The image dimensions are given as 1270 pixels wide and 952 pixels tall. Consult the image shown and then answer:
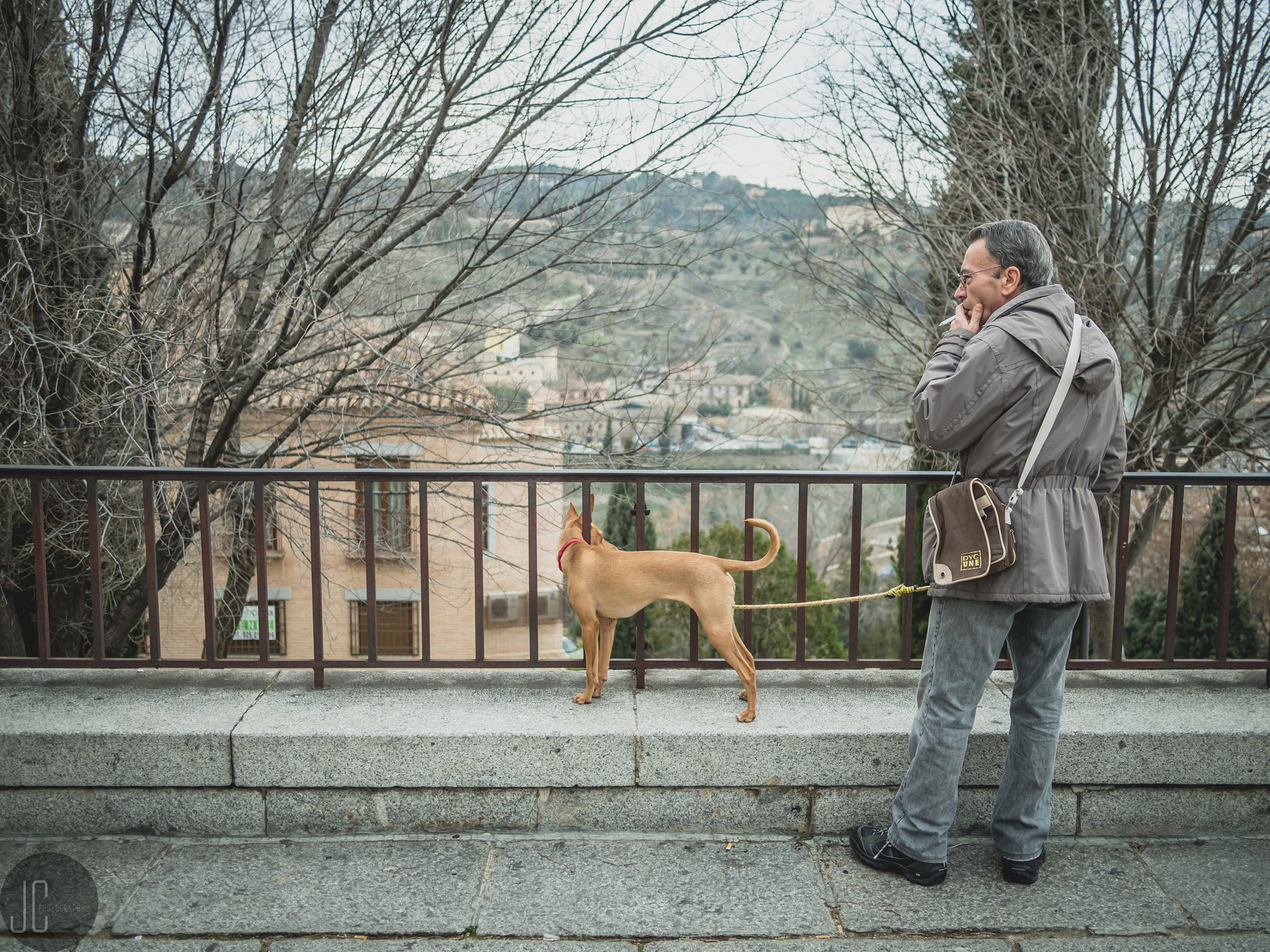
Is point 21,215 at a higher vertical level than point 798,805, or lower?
higher

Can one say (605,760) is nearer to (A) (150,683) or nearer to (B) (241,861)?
(B) (241,861)

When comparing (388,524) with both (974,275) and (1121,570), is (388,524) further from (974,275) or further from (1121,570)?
(974,275)

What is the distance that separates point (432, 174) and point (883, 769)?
5292 mm

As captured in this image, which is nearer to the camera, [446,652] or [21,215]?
[21,215]

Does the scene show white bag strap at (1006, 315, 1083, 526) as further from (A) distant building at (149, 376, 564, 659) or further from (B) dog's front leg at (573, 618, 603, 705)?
(A) distant building at (149, 376, 564, 659)

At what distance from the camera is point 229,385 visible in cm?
657

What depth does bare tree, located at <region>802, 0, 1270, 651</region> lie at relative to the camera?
716cm

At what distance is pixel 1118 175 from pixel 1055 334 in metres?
6.66

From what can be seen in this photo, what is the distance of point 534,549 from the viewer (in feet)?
12.3

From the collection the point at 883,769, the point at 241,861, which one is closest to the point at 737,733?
the point at 883,769

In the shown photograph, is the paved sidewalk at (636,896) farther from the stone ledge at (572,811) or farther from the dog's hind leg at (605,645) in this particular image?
the dog's hind leg at (605,645)

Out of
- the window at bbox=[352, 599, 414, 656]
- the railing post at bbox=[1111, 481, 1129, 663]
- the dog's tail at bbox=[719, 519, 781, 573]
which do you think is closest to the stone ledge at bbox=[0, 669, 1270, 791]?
the railing post at bbox=[1111, 481, 1129, 663]

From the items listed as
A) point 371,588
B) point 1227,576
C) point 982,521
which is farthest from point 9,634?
point 1227,576

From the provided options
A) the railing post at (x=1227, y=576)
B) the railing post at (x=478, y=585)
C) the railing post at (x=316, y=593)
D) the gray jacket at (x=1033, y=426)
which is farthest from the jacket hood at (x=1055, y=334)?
the railing post at (x=316, y=593)
